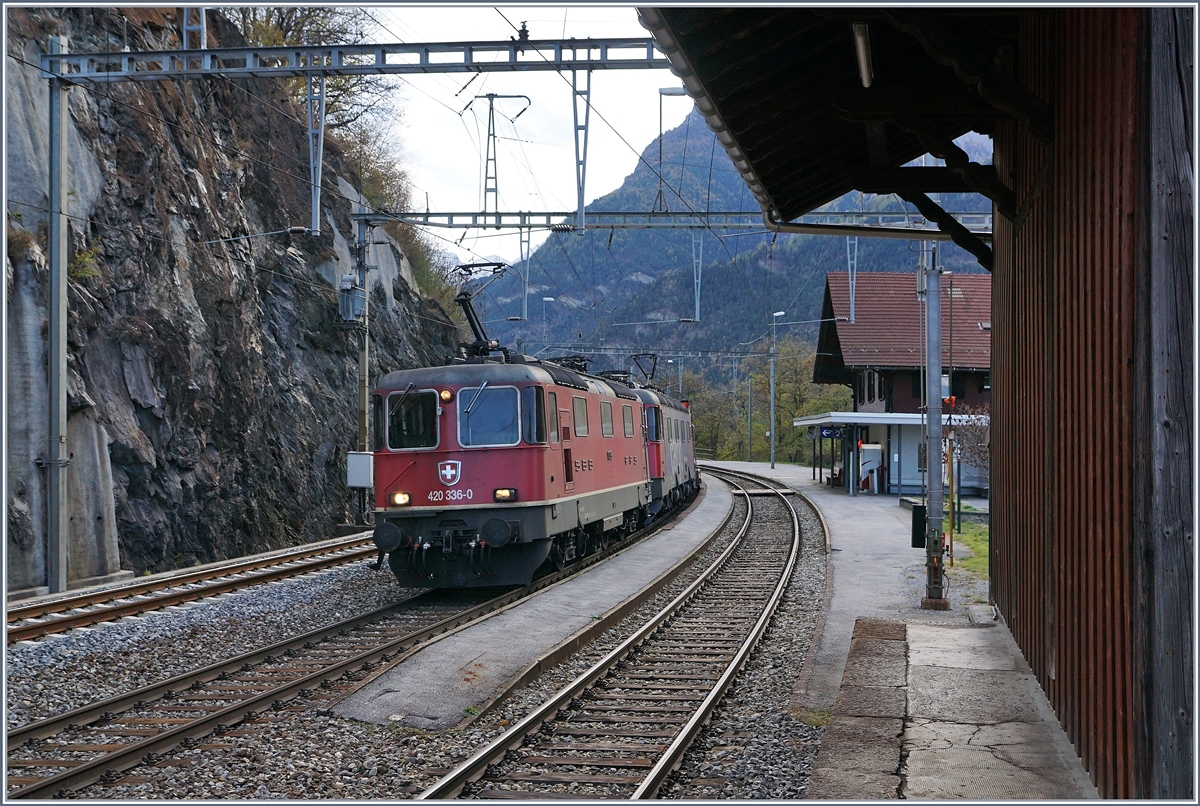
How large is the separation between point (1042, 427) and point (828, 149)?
3.78 m

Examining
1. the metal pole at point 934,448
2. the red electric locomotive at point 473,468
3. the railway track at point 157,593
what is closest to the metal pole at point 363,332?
the railway track at point 157,593

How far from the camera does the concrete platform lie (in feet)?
27.6

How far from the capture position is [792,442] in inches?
2773

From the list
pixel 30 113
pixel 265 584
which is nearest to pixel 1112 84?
pixel 265 584

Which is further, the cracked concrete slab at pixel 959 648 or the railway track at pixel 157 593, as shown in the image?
the railway track at pixel 157 593

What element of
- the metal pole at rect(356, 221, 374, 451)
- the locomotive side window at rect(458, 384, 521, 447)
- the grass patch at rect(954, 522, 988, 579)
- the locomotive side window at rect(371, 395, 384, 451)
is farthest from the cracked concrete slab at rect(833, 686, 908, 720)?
the metal pole at rect(356, 221, 374, 451)

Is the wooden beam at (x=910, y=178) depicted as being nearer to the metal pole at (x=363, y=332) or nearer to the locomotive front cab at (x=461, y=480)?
the locomotive front cab at (x=461, y=480)

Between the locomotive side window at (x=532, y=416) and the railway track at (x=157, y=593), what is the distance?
4777 mm

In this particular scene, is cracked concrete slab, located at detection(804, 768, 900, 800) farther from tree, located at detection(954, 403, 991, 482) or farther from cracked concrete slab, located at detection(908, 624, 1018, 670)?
tree, located at detection(954, 403, 991, 482)

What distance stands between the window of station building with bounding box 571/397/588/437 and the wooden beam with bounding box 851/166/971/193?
20.8 feet

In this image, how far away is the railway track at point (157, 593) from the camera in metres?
11.4

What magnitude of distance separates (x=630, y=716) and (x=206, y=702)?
11.7ft

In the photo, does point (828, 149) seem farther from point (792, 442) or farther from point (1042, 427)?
point (792, 442)

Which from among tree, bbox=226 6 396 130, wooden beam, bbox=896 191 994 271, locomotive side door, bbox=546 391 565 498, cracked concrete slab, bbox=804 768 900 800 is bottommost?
cracked concrete slab, bbox=804 768 900 800
